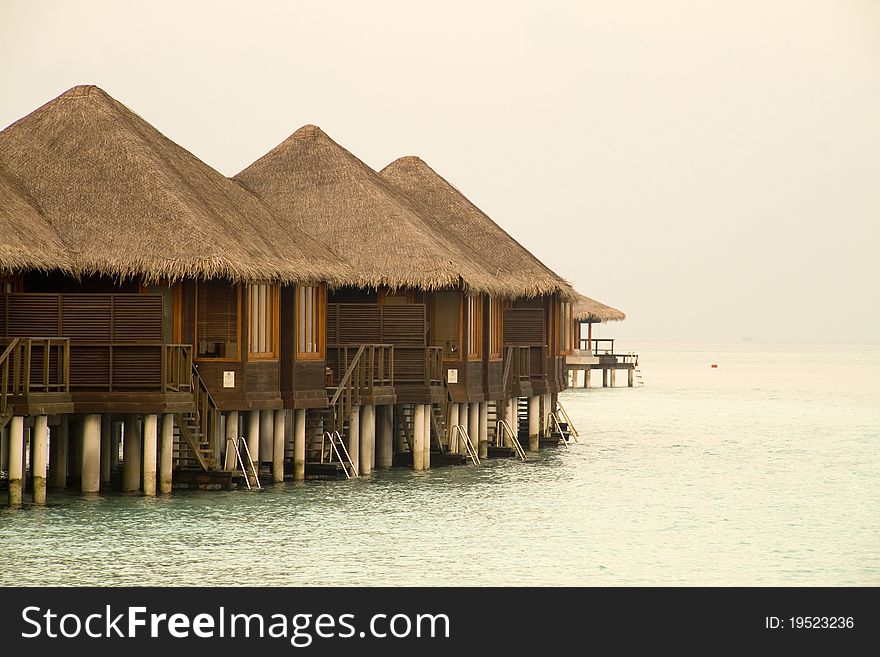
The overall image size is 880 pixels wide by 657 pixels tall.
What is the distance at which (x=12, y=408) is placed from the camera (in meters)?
25.2

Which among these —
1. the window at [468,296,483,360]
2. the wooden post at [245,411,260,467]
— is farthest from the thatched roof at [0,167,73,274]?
the window at [468,296,483,360]

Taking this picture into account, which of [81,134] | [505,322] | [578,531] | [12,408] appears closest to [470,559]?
[578,531]

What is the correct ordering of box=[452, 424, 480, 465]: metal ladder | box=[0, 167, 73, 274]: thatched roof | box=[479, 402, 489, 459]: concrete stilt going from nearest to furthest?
box=[0, 167, 73, 274]: thatched roof, box=[452, 424, 480, 465]: metal ladder, box=[479, 402, 489, 459]: concrete stilt

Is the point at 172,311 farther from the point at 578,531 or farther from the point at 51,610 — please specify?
the point at 51,610

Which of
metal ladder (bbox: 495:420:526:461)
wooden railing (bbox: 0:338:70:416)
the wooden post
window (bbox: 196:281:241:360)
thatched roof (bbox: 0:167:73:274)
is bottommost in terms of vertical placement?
metal ladder (bbox: 495:420:526:461)

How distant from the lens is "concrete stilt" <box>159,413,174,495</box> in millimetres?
27594

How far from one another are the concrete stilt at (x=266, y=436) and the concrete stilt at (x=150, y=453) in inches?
109

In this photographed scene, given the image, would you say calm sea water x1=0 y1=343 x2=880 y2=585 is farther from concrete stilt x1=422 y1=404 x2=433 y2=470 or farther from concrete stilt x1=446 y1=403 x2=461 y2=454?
concrete stilt x1=446 y1=403 x2=461 y2=454

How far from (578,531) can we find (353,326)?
26.7 feet

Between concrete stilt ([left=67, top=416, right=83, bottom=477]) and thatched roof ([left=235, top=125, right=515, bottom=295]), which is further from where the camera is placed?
thatched roof ([left=235, top=125, right=515, bottom=295])

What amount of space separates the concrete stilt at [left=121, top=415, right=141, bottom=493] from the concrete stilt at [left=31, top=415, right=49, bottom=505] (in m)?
1.71

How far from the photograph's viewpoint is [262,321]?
29.9 m

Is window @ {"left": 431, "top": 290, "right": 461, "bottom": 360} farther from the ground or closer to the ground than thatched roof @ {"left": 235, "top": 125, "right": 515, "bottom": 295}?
closer to the ground

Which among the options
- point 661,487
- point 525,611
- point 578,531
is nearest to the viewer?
Answer: point 525,611
